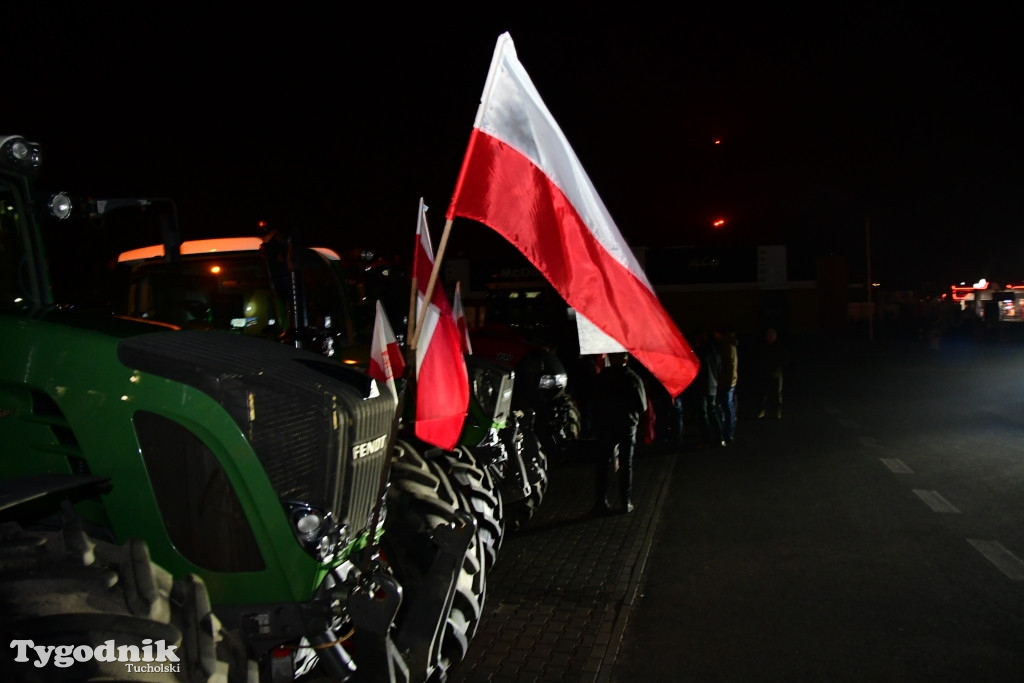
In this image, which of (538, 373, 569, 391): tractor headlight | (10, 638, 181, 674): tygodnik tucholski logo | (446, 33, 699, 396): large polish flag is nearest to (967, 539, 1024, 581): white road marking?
(538, 373, 569, 391): tractor headlight

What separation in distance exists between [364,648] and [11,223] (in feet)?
8.39

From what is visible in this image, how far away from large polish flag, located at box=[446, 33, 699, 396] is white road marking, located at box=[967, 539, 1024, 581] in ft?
14.7

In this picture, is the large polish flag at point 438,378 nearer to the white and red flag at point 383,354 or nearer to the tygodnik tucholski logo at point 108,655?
the white and red flag at point 383,354

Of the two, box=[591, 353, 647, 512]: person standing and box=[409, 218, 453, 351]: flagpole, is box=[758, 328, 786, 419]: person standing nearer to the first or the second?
box=[591, 353, 647, 512]: person standing

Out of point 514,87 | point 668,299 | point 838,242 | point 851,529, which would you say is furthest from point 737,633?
point 838,242

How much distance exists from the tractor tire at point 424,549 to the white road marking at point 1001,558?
4.62 meters

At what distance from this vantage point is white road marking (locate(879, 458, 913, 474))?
36.5 feet

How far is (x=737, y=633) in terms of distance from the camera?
234 inches

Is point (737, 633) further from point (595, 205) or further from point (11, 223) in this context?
point (11, 223)

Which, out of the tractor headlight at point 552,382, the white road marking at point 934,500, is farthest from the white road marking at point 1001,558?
the tractor headlight at point 552,382

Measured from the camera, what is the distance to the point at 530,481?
834 centimetres

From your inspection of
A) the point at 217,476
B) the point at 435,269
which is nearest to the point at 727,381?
the point at 435,269

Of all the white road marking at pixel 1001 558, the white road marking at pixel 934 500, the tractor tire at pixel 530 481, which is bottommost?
the white road marking at pixel 934 500

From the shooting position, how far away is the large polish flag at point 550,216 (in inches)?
163
